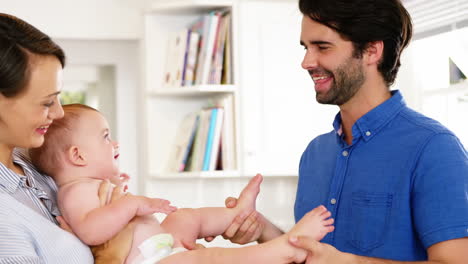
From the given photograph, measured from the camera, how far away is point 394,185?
1801 mm

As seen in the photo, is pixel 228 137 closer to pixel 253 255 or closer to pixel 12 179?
pixel 253 255

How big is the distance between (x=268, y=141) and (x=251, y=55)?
1.56ft

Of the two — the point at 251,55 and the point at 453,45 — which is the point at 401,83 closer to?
the point at 453,45

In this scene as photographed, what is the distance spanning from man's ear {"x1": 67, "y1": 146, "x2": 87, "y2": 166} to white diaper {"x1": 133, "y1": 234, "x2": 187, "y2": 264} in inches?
11.2

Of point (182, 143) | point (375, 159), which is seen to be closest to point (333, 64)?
point (375, 159)

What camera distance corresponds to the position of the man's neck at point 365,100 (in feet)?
6.44

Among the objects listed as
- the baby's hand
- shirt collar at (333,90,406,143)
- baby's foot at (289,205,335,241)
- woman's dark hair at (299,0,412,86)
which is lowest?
baby's foot at (289,205,335,241)

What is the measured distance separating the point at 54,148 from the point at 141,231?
0.32 m

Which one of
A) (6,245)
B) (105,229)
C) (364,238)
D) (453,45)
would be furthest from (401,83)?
(6,245)

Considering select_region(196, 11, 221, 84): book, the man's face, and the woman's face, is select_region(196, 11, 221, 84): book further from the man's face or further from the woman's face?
the woman's face

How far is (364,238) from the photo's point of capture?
1856 mm

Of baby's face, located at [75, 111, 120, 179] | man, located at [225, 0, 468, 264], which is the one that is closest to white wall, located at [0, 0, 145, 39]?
man, located at [225, 0, 468, 264]

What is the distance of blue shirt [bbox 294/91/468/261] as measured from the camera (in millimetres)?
1669

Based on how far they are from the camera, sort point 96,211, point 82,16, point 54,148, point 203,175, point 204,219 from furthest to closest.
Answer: point 82,16, point 203,175, point 204,219, point 54,148, point 96,211
